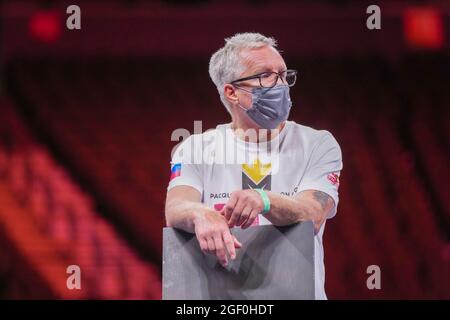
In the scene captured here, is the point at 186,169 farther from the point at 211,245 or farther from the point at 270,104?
the point at 211,245

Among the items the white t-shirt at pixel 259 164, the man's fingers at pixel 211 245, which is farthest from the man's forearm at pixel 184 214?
the white t-shirt at pixel 259 164

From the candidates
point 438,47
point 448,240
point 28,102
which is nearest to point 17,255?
point 28,102

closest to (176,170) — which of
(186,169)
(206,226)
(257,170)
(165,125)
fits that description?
(186,169)

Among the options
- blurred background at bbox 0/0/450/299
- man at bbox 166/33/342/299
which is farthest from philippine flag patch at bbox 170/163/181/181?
blurred background at bbox 0/0/450/299

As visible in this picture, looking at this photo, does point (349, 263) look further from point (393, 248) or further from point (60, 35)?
point (60, 35)

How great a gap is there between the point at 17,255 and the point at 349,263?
9.97 ft

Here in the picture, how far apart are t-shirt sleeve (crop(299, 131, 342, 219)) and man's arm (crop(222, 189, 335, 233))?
8 centimetres

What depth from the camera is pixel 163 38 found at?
9.65m

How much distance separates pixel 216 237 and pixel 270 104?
2.16ft

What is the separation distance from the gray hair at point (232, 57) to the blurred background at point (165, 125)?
4.17 metres

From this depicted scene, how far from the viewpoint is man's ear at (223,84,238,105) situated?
2840mm

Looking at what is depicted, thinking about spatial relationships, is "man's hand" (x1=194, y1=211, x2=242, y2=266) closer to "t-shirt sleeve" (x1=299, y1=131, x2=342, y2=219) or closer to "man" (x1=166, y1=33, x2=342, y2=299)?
"man" (x1=166, y1=33, x2=342, y2=299)

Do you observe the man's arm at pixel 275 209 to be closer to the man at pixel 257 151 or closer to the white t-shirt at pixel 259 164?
the man at pixel 257 151

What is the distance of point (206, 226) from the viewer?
2303 mm
